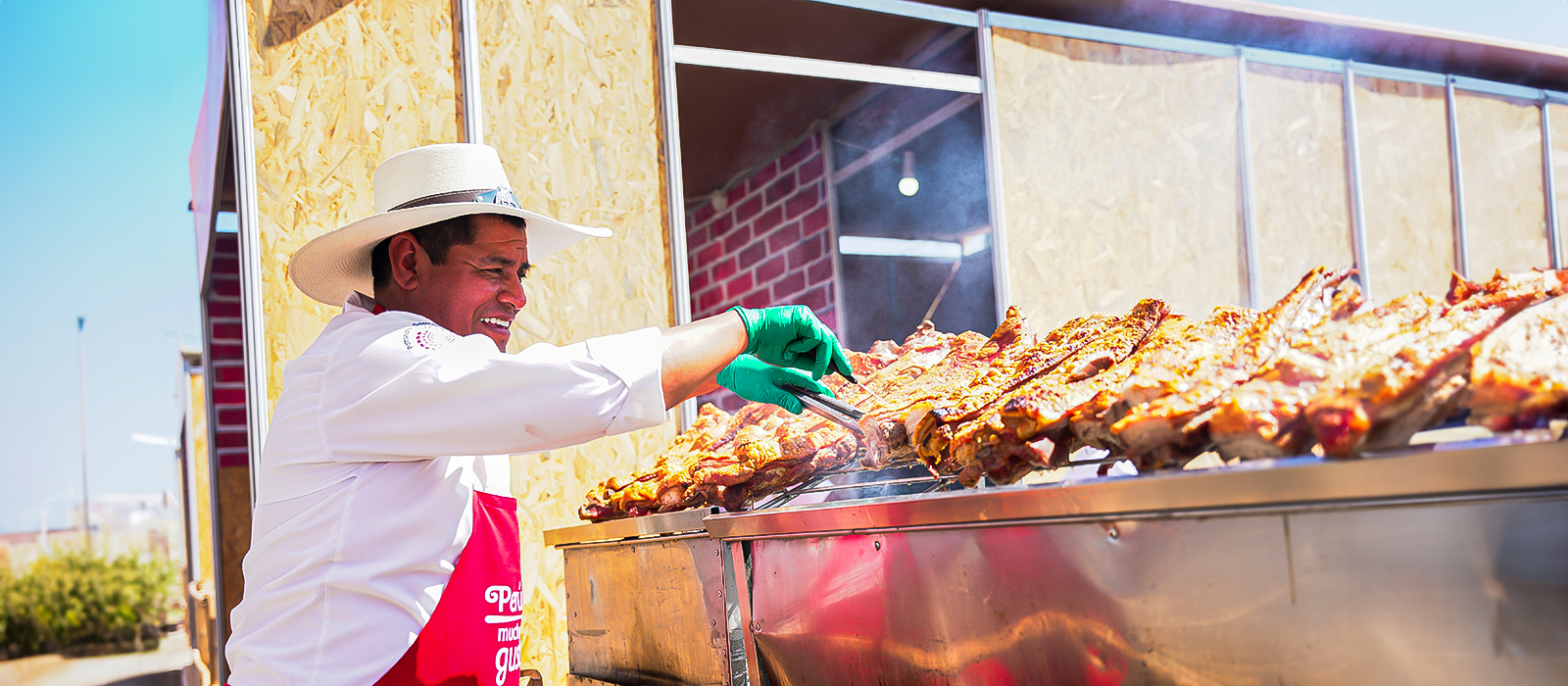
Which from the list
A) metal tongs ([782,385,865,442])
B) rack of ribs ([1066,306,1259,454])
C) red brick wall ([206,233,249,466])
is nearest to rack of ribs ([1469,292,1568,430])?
rack of ribs ([1066,306,1259,454])

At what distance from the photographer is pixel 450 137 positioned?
169 inches

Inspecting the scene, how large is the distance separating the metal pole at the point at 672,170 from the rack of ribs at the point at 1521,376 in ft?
11.4

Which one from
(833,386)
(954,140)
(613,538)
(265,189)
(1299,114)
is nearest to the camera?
(613,538)

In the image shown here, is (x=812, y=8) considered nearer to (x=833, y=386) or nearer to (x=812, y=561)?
(x=833, y=386)

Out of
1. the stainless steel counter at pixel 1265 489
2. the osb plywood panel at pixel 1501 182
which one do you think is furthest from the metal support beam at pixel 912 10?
the osb plywood panel at pixel 1501 182

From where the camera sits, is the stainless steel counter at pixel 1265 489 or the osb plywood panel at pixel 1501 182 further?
the osb plywood panel at pixel 1501 182

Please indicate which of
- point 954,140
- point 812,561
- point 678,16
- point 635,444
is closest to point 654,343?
point 812,561

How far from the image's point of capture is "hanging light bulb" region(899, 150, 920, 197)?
5.98 metres

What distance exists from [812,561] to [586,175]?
9.49ft

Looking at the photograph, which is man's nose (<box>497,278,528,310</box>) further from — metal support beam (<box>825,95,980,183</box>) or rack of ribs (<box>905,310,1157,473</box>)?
metal support beam (<box>825,95,980,183</box>)

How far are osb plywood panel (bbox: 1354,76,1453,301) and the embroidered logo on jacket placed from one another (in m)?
6.24

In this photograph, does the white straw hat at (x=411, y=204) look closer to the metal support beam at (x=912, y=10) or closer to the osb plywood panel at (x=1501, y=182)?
the metal support beam at (x=912, y=10)

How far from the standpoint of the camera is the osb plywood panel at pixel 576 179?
4.29 m

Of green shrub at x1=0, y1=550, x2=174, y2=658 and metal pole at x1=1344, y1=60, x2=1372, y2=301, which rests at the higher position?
metal pole at x1=1344, y1=60, x2=1372, y2=301
